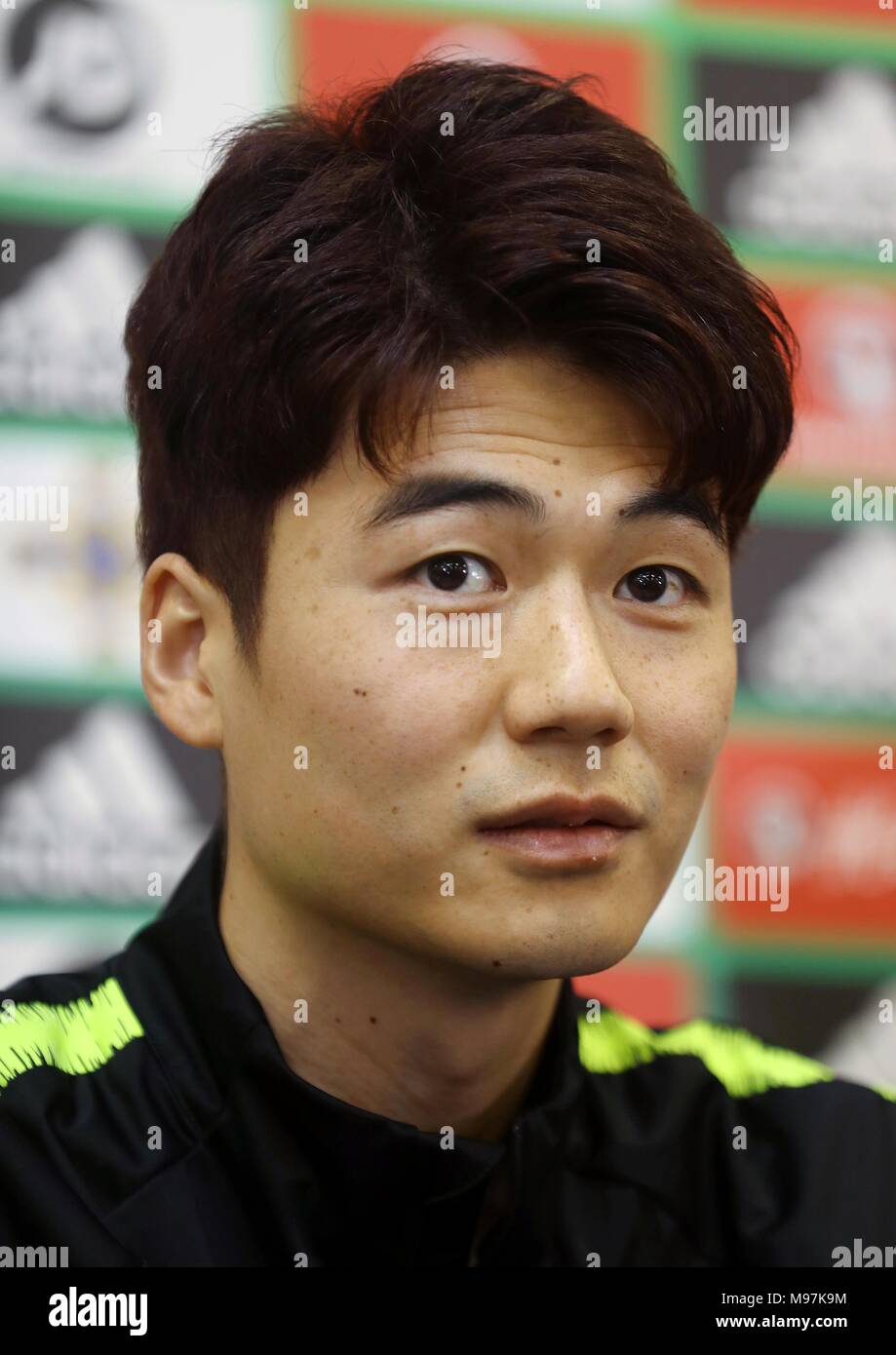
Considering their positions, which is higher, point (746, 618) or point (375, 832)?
point (746, 618)

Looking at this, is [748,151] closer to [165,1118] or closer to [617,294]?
[617,294]

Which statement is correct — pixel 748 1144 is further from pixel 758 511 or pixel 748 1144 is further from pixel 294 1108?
pixel 758 511

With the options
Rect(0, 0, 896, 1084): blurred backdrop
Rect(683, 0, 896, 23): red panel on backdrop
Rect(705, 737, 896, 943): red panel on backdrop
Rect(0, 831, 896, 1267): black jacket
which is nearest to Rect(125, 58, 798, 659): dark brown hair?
Rect(0, 831, 896, 1267): black jacket

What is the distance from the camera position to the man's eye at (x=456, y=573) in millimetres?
1307

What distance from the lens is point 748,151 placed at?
2391 millimetres

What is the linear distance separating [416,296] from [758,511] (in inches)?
46.3

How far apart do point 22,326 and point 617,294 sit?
1145mm

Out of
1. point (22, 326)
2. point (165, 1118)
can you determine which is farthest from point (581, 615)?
point (22, 326)

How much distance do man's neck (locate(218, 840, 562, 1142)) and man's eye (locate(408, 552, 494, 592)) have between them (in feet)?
1.14

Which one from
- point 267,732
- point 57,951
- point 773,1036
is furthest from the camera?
point 773,1036

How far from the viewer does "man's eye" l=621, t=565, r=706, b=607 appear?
1.38 metres

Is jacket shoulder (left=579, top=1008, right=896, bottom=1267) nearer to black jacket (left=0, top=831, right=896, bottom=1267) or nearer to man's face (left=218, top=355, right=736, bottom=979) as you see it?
black jacket (left=0, top=831, right=896, bottom=1267)

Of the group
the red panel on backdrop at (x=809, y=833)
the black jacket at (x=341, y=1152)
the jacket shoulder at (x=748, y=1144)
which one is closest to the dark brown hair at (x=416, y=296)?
the black jacket at (x=341, y=1152)
